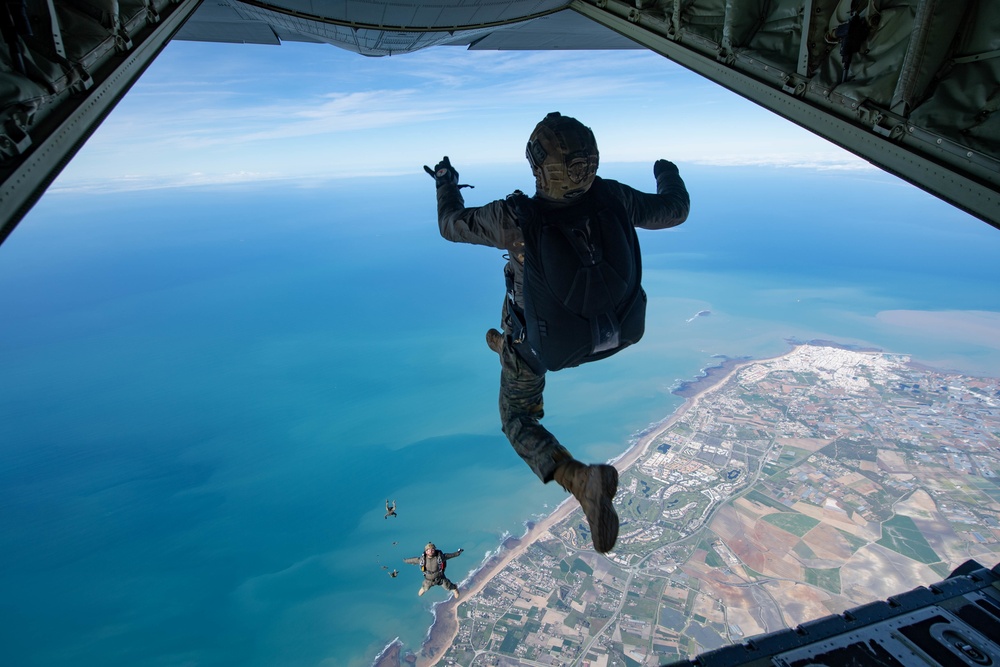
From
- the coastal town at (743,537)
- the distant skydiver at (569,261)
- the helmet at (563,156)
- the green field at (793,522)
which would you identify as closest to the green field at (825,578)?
the coastal town at (743,537)

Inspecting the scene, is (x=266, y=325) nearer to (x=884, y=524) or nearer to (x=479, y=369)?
(x=479, y=369)

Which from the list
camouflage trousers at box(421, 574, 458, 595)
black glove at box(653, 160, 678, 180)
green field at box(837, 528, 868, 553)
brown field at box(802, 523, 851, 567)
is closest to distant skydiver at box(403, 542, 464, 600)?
camouflage trousers at box(421, 574, 458, 595)

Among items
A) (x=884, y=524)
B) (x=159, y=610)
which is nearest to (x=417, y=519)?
(x=159, y=610)

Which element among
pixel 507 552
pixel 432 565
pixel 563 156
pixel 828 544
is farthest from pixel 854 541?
pixel 563 156

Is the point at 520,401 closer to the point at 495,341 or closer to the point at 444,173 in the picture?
the point at 495,341

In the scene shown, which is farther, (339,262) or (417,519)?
(339,262)

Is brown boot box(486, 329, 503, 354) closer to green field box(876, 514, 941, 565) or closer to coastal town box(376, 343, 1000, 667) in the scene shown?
coastal town box(376, 343, 1000, 667)
